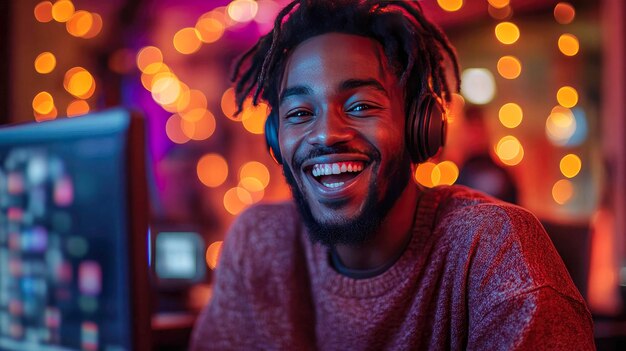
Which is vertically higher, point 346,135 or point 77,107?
point 77,107

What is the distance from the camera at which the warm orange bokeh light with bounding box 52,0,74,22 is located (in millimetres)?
3308

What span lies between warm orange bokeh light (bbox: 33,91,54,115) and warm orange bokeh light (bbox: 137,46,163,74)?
112 centimetres

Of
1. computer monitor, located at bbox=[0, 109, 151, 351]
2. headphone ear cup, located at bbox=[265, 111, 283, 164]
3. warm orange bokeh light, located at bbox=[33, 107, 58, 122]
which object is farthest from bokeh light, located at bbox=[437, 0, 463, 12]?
computer monitor, located at bbox=[0, 109, 151, 351]

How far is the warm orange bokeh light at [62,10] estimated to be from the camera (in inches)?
130

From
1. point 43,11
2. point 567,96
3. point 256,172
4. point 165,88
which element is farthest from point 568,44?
point 43,11

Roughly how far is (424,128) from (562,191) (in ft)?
12.6

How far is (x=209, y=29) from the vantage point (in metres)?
4.71

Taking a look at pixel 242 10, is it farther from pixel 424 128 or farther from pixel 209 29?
pixel 424 128

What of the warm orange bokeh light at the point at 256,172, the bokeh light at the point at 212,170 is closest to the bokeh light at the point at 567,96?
the warm orange bokeh light at the point at 256,172

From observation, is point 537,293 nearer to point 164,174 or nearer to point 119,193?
point 119,193

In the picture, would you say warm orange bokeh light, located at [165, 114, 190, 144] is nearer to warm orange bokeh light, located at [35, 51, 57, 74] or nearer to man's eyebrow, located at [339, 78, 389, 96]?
warm orange bokeh light, located at [35, 51, 57, 74]

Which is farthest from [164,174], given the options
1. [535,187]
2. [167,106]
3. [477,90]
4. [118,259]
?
[118,259]

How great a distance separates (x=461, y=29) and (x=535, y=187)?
141cm

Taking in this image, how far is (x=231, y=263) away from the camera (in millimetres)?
1311
